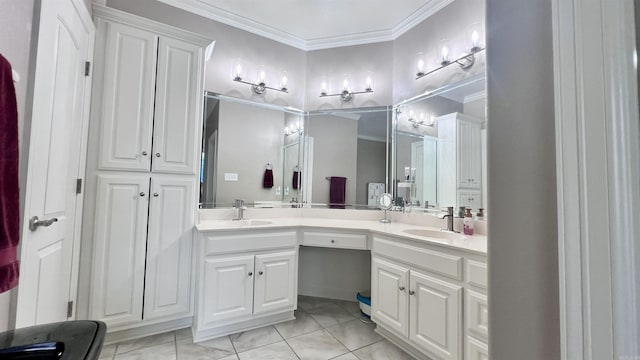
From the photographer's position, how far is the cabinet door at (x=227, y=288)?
193 centimetres

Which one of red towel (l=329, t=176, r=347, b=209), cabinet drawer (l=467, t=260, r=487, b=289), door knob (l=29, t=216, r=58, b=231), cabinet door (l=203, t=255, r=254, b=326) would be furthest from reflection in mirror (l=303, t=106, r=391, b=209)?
door knob (l=29, t=216, r=58, b=231)

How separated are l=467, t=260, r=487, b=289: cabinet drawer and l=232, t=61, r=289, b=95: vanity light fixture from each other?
2.34 metres

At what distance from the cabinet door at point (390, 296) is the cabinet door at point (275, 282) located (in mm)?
679

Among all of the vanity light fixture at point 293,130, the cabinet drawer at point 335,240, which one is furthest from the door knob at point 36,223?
the vanity light fixture at point 293,130

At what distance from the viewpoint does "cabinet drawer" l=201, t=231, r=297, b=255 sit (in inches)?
76.6

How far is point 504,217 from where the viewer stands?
56 cm

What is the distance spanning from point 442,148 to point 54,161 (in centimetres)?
253

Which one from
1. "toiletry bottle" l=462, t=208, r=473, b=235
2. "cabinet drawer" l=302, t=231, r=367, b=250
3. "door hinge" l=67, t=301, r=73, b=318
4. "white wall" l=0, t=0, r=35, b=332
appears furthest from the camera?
"cabinet drawer" l=302, t=231, r=367, b=250

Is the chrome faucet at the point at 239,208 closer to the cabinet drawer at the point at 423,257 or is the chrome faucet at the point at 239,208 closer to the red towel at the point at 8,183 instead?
the cabinet drawer at the point at 423,257

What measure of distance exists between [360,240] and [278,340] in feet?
3.15

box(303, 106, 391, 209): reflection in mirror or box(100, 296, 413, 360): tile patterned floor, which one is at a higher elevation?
box(303, 106, 391, 209): reflection in mirror

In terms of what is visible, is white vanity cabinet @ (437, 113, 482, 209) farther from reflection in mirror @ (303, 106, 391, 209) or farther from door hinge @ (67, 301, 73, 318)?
door hinge @ (67, 301, 73, 318)

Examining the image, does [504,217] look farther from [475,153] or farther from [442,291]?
[475,153]

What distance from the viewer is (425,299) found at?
5.52 feet
